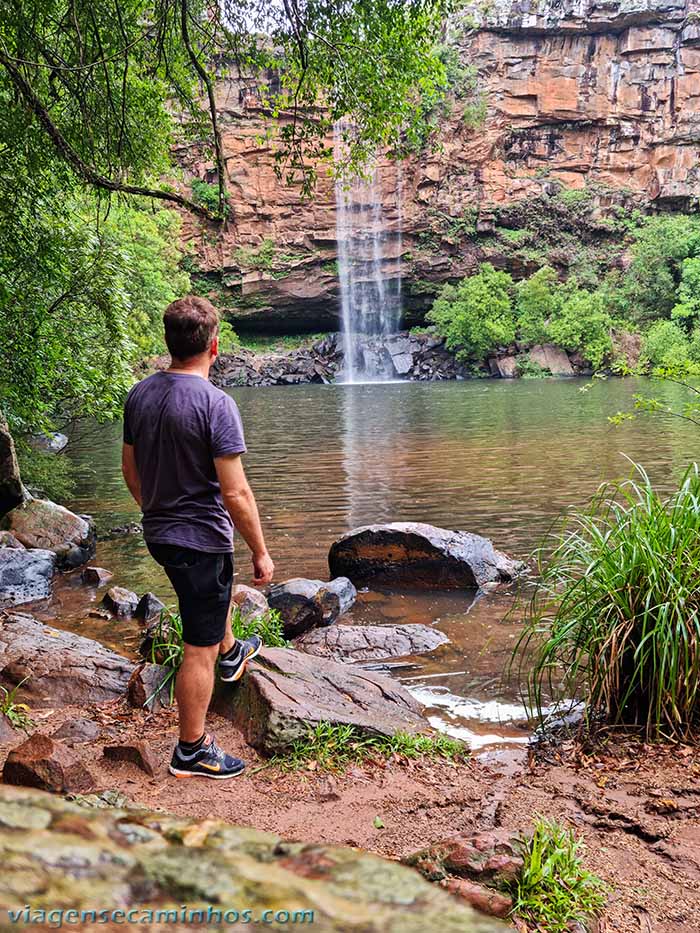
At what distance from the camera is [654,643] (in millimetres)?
3689

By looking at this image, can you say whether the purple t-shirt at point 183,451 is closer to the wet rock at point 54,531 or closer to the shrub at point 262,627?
the shrub at point 262,627

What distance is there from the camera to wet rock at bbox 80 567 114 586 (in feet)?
27.0

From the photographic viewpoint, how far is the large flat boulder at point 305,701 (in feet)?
12.1

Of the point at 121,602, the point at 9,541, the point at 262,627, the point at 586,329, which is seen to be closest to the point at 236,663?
the point at 262,627

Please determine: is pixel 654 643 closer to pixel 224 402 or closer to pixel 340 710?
pixel 340 710

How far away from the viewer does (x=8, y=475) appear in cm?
934

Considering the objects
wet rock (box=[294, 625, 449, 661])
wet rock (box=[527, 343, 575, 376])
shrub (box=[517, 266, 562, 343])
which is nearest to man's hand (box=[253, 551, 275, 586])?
wet rock (box=[294, 625, 449, 661])

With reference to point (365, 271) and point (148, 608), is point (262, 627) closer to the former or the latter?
point (148, 608)

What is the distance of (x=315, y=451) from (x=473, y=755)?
13493mm

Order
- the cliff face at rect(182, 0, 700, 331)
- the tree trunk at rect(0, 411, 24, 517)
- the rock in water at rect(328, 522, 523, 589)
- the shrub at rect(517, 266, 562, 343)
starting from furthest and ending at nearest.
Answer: the cliff face at rect(182, 0, 700, 331)
the shrub at rect(517, 266, 562, 343)
the tree trunk at rect(0, 411, 24, 517)
the rock in water at rect(328, 522, 523, 589)

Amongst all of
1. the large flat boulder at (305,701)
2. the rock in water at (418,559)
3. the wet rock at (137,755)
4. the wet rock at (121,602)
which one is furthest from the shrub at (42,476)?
the wet rock at (137,755)

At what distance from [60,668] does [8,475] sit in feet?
17.7

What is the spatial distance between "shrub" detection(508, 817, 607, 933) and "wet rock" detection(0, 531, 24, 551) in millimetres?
7435

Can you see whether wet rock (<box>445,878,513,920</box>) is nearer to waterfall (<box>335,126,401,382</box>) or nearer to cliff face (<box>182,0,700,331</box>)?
waterfall (<box>335,126,401,382</box>)
